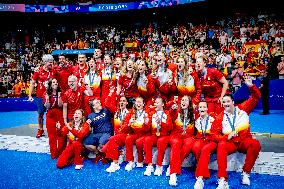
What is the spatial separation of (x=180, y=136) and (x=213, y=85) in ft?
3.42

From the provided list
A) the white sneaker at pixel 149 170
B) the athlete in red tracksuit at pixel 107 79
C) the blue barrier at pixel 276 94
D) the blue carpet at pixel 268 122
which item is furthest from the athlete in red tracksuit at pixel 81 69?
the blue barrier at pixel 276 94

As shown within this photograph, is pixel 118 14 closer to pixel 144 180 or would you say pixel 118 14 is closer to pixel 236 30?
pixel 236 30

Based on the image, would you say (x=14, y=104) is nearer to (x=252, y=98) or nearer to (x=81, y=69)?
(x=81, y=69)

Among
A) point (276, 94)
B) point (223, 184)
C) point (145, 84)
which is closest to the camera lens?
point (223, 184)

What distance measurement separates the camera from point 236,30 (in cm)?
1636

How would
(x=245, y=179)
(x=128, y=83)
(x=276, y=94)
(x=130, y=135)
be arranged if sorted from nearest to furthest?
(x=245, y=179) < (x=130, y=135) < (x=128, y=83) < (x=276, y=94)

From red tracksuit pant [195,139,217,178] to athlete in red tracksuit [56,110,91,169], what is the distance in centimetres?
214

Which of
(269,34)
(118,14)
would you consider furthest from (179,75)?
(118,14)

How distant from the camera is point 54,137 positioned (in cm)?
607

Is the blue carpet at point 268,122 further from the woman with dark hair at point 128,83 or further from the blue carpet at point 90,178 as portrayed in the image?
the woman with dark hair at point 128,83

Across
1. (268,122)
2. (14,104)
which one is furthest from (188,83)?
(14,104)

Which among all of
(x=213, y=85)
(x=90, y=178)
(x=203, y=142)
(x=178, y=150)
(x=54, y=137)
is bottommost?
(x=90, y=178)

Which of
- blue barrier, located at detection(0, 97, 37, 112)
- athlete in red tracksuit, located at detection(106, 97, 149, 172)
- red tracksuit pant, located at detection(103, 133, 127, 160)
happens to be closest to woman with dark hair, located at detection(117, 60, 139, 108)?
athlete in red tracksuit, located at detection(106, 97, 149, 172)

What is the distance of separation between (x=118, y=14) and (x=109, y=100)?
19.2 m
